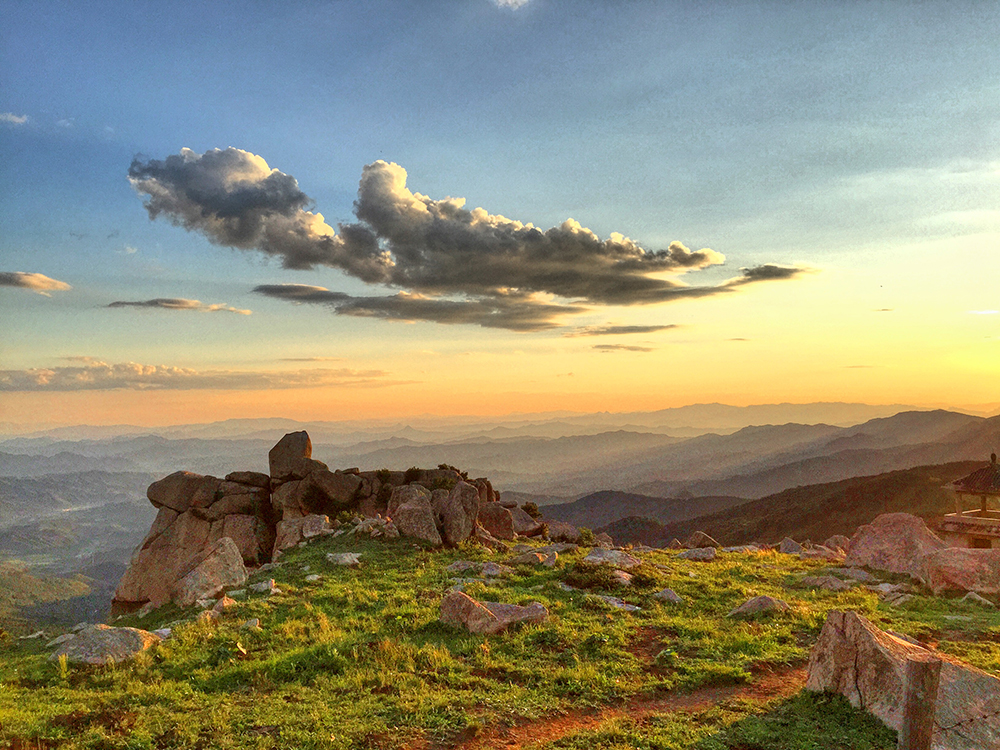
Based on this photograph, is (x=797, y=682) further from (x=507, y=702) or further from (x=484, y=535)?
(x=484, y=535)

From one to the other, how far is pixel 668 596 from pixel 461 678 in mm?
11883

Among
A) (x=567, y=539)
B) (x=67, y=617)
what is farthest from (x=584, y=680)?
(x=67, y=617)

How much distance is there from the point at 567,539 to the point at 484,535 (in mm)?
10144

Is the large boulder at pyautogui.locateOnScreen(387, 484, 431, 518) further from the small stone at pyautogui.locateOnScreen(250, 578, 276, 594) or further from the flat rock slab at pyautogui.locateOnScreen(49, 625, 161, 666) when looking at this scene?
the flat rock slab at pyautogui.locateOnScreen(49, 625, 161, 666)

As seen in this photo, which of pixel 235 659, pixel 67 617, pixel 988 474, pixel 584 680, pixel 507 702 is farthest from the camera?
pixel 67 617

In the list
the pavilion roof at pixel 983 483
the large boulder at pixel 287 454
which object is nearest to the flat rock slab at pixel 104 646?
the large boulder at pixel 287 454

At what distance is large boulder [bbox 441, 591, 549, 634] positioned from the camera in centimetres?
1789

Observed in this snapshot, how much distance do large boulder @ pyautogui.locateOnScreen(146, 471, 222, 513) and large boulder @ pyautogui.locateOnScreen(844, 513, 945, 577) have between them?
45994 mm

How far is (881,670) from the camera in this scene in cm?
1191

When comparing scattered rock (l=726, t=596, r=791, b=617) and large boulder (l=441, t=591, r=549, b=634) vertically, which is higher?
large boulder (l=441, t=591, r=549, b=634)

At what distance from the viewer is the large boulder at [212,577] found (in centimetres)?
2330

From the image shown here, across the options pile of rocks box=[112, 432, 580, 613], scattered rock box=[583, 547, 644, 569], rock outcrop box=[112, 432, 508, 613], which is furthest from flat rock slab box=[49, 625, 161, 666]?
rock outcrop box=[112, 432, 508, 613]

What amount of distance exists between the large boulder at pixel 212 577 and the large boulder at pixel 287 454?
21.4 m

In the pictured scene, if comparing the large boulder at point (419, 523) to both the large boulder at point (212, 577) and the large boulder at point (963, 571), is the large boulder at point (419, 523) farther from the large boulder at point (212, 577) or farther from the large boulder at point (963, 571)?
the large boulder at point (963, 571)
